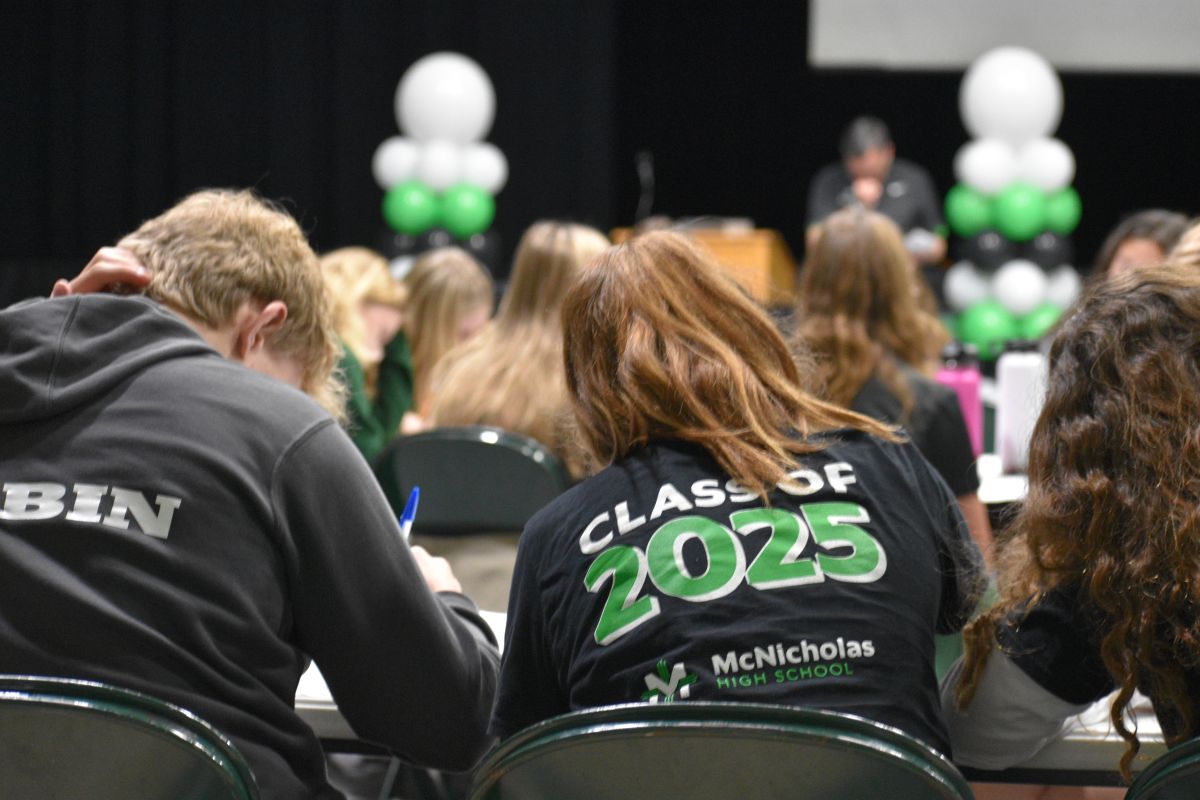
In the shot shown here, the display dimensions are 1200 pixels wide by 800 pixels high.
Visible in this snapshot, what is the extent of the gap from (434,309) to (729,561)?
2.64 metres

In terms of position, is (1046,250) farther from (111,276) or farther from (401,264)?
(111,276)

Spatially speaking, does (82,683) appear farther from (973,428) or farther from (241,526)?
(973,428)

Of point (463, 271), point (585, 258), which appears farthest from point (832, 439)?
point (463, 271)

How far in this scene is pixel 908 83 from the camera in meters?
9.39

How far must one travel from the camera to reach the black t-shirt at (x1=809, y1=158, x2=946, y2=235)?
7.73 m

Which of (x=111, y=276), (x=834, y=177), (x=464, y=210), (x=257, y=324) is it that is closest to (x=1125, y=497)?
(x=257, y=324)

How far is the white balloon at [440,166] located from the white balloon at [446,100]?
7 centimetres

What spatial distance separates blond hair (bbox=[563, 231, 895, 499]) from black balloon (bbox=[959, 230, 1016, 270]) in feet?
19.5

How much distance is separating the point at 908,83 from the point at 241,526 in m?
8.60

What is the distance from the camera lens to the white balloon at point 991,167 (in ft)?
23.8

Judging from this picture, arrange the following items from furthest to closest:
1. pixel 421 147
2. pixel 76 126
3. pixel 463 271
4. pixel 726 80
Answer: pixel 726 80
pixel 76 126
pixel 421 147
pixel 463 271

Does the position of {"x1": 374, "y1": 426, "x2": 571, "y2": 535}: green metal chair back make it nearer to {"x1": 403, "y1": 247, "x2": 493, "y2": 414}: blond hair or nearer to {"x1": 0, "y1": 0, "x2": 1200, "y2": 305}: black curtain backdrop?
{"x1": 403, "y1": 247, "x2": 493, "y2": 414}: blond hair

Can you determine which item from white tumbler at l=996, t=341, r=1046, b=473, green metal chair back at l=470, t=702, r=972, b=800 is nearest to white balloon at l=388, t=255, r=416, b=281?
white tumbler at l=996, t=341, r=1046, b=473

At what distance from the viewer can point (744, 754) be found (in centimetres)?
113
